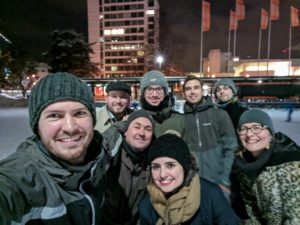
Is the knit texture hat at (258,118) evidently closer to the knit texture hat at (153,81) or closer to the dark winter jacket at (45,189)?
the knit texture hat at (153,81)

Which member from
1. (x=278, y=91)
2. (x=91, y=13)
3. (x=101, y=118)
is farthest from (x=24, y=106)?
(x=91, y=13)

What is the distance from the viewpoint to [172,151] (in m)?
2.02

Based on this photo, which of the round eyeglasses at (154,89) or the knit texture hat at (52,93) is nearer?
the knit texture hat at (52,93)

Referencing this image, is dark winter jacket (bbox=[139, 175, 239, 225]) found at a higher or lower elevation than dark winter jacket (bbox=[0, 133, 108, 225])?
lower

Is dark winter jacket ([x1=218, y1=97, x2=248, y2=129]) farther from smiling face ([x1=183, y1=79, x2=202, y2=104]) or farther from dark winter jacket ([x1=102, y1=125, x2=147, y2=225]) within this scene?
dark winter jacket ([x1=102, y1=125, x2=147, y2=225])

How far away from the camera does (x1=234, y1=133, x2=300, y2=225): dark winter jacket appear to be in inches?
71.0

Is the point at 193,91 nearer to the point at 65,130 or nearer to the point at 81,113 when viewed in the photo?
the point at 81,113

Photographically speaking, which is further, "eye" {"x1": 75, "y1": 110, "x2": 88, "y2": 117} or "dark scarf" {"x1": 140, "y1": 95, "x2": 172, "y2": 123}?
"dark scarf" {"x1": 140, "y1": 95, "x2": 172, "y2": 123}

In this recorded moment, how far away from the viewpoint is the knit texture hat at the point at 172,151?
2.02m

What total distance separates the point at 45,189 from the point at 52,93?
0.49 metres

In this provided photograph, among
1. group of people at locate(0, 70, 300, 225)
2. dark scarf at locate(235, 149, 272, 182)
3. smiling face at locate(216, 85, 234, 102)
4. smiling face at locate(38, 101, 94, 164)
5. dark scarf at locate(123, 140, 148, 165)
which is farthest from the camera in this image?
smiling face at locate(216, 85, 234, 102)

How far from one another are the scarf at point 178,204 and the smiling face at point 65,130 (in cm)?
75

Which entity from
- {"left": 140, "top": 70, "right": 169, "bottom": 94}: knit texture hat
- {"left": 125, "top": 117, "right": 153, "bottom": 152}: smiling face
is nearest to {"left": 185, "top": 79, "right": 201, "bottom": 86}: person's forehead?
{"left": 140, "top": 70, "right": 169, "bottom": 94}: knit texture hat

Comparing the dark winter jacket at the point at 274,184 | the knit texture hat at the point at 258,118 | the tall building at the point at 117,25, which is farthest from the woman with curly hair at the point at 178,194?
the tall building at the point at 117,25
